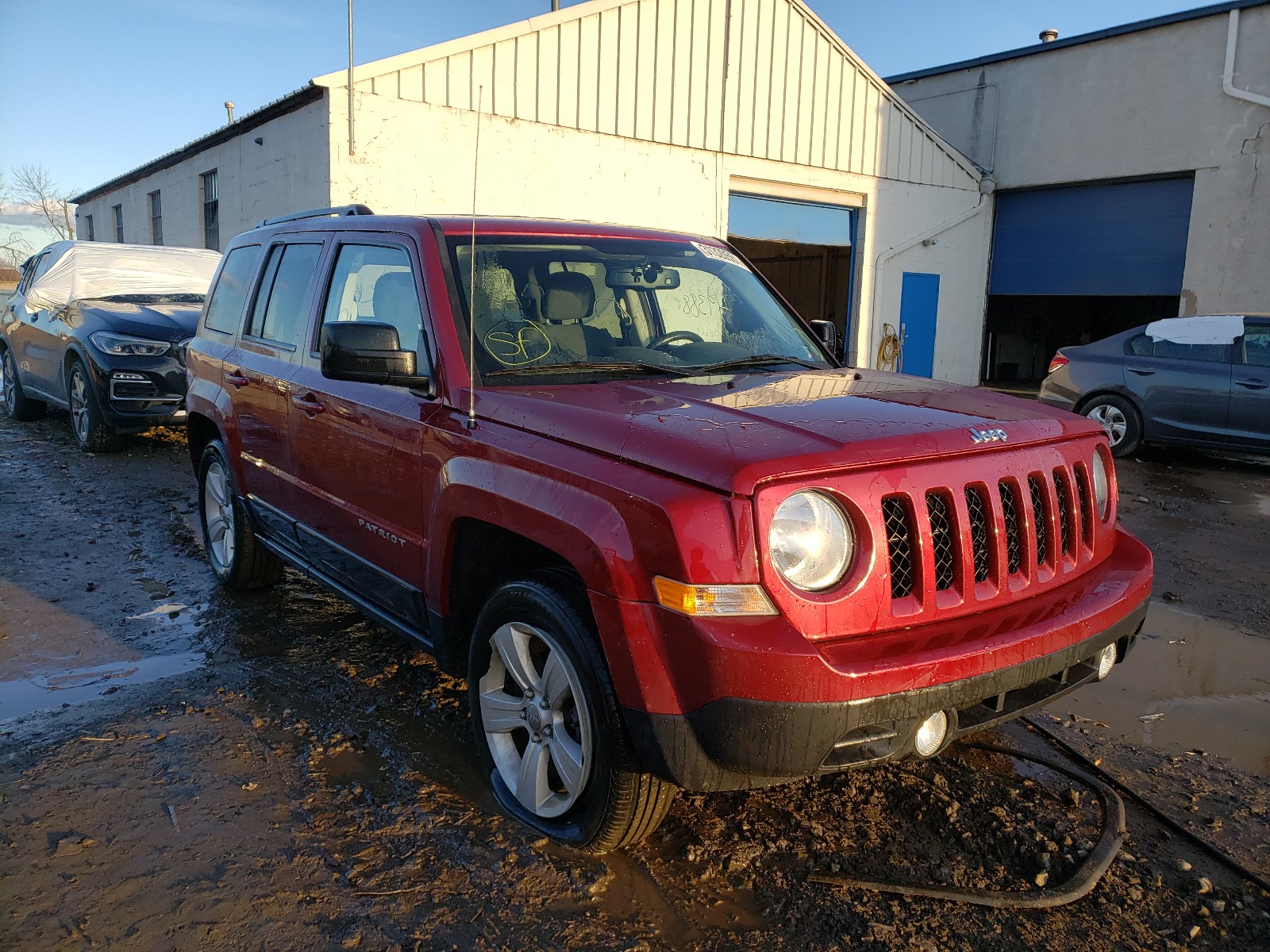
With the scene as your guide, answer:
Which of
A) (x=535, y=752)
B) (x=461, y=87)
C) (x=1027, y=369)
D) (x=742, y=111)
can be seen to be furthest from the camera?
(x=1027, y=369)

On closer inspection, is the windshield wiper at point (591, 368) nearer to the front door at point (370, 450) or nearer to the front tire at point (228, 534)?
the front door at point (370, 450)

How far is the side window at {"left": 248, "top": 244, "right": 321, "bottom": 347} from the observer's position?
4.09 metres

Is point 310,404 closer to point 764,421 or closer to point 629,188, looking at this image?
point 764,421

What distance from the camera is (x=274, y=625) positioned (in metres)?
4.68

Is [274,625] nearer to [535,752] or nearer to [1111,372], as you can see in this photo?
[535,752]

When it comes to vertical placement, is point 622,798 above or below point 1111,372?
below

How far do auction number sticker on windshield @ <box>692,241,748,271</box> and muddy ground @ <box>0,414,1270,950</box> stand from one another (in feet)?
7.16

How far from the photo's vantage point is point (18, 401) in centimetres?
1133

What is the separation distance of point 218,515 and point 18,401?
26.3 ft

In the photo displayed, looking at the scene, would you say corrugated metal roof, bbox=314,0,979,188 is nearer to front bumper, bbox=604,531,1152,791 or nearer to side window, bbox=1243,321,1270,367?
side window, bbox=1243,321,1270,367

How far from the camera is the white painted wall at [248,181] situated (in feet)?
36.7

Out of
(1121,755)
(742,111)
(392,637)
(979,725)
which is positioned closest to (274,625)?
(392,637)

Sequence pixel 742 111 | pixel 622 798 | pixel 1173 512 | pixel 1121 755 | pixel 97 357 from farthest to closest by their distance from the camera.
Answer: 1. pixel 742 111
2. pixel 97 357
3. pixel 1173 512
4. pixel 1121 755
5. pixel 622 798

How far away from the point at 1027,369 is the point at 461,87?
17.6m
